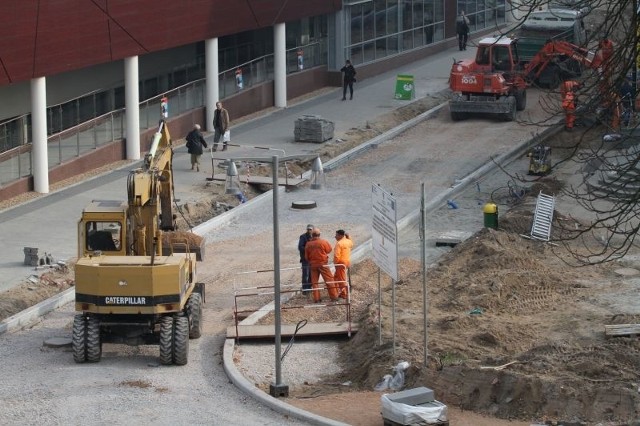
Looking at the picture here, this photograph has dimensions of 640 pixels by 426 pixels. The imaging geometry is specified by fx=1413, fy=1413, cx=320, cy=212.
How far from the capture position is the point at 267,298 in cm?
2664

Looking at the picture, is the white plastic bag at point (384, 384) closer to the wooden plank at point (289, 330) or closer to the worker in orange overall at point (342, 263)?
the wooden plank at point (289, 330)

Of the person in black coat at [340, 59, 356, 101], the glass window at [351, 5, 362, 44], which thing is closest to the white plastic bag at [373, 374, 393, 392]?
the person in black coat at [340, 59, 356, 101]

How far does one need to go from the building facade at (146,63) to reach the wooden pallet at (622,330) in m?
16.3

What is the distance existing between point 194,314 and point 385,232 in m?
4.00

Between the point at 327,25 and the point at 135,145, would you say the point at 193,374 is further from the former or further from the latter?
the point at 327,25

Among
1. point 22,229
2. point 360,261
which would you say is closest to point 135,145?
point 22,229

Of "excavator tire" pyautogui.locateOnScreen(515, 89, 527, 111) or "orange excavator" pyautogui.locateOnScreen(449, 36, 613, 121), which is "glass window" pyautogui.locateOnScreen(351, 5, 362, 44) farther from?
"excavator tire" pyautogui.locateOnScreen(515, 89, 527, 111)

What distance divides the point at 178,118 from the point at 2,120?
668cm

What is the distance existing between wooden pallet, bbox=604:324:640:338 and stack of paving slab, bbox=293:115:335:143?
19152 millimetres

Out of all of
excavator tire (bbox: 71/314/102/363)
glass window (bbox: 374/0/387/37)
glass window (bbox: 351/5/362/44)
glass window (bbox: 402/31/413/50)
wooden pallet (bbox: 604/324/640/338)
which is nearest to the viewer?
excavator tire (bbox: 71/314/102/363)

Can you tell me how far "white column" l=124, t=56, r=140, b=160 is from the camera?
38906 mm

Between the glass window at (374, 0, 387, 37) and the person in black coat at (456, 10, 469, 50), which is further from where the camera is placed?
the person in black coat at (456, 10, 469, 50)

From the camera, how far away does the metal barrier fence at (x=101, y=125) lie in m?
34.8

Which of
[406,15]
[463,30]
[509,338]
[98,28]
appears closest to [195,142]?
[98,28]
